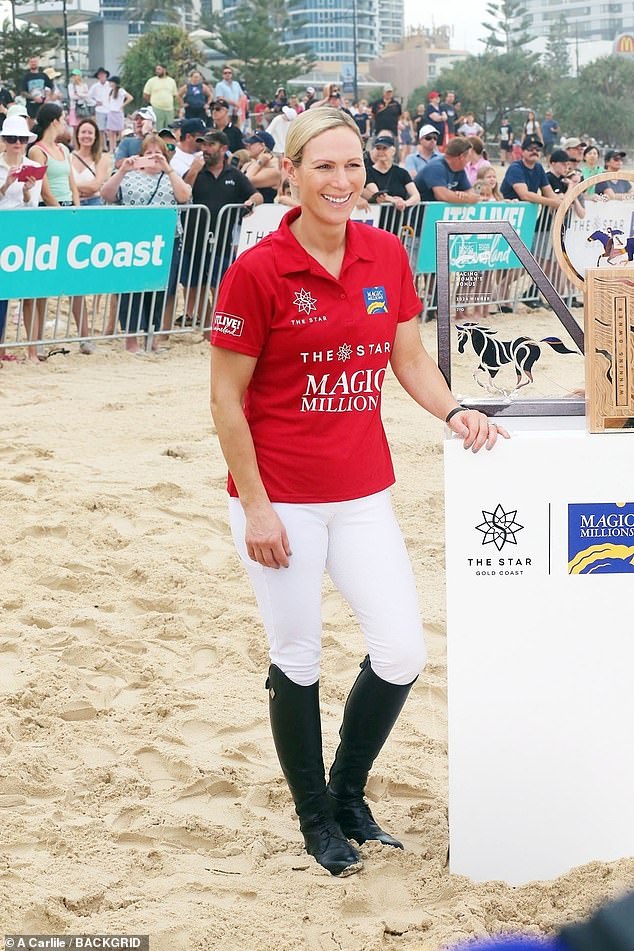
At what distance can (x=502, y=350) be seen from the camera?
3.28 meters

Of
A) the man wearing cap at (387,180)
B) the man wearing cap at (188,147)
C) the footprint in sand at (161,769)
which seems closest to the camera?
the footprint in sand at (161,769)

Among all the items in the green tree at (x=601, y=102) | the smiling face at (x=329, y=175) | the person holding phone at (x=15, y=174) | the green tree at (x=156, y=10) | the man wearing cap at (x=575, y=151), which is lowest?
the smiling face at (x=329, y=175)

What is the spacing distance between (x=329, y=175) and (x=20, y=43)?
49.3 meters

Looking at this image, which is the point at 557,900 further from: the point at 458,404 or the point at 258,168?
the point at 258,168

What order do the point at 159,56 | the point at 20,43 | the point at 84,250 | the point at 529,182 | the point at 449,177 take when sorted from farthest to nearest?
the point at 159,56, the point at 20,43, the point at 529,182, the point at 449,177, the point at 84,250

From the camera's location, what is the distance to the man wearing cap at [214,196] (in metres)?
10.9

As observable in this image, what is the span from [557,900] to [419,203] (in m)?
10.1

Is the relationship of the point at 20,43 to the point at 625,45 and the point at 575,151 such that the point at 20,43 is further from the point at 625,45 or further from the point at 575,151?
the point at 575,151

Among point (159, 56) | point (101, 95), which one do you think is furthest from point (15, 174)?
point (159, 56)

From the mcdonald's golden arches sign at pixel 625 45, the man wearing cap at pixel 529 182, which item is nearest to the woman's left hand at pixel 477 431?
the man wearing cap at pixel 529 182

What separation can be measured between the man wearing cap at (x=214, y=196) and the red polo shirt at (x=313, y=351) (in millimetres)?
7891

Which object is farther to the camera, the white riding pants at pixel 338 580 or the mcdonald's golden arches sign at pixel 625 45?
the mcdonald's golden arches sign at pixel 625 45

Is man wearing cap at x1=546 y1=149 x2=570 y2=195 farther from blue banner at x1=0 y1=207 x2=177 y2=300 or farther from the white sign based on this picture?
the white sign

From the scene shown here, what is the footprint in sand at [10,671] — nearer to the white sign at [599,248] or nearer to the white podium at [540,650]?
the white podium at [540,650]
